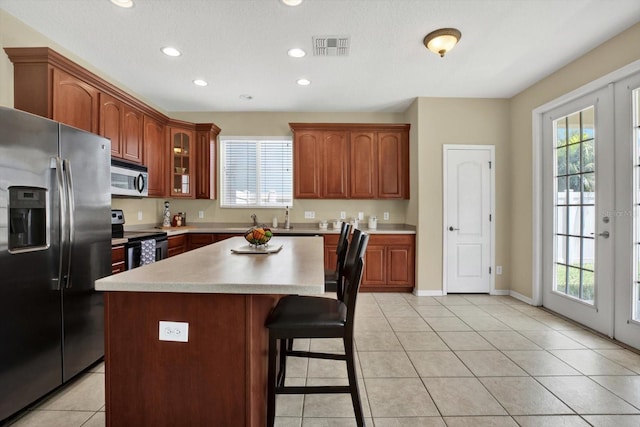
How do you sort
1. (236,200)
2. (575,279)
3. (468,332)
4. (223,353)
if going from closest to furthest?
(223,353) → (468,332) → (575,279) → (236,200)

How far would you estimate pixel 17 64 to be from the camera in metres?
2.40

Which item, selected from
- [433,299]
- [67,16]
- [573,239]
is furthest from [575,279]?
[67,16]

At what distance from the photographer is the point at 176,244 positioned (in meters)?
4.07

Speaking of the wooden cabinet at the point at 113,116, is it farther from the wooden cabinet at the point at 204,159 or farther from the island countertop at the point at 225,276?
the island countertop at the point at 225,276

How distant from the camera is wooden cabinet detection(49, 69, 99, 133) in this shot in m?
2.49

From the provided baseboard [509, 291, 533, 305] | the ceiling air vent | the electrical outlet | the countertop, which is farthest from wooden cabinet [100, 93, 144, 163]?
baseboard [509, 291, 533, 305]

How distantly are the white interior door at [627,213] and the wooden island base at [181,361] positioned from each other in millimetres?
3214

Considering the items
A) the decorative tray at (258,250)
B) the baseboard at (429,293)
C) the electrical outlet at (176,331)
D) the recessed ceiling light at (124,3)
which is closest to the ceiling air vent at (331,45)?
the recessed ceiling light at (124,3)

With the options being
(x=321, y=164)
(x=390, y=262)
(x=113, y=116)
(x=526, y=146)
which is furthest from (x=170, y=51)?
(x=526, y=146)

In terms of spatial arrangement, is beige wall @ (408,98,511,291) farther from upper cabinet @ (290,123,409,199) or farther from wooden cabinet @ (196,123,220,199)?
wooden cabinet @ (196,123,220,199)

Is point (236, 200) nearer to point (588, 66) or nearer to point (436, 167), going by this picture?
point (436, 167)

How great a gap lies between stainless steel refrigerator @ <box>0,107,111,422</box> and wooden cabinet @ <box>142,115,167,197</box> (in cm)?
171

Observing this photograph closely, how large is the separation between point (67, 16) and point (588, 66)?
4.72 metres

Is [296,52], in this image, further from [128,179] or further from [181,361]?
[181,361]
